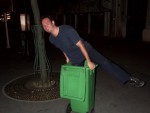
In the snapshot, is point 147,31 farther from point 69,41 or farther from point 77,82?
point 77,82

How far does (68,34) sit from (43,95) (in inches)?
84.8

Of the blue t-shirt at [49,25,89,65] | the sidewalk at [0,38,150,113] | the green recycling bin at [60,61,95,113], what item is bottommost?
the sidewalk at [0,38,150,113]

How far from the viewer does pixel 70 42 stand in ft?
11.8

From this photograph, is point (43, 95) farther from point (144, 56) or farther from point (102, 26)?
point (102, 26)

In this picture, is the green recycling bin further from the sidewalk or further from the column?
the column

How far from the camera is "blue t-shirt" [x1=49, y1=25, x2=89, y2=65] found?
3.49m

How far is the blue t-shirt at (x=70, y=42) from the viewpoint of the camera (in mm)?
3489

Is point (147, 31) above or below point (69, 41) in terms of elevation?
below

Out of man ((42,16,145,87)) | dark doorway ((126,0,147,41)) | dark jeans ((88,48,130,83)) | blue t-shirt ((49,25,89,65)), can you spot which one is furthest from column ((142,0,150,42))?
blue t-shirt ((49,25,89,65))

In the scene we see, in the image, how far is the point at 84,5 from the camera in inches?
712

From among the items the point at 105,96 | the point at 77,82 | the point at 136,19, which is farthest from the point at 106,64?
the point at 136,19

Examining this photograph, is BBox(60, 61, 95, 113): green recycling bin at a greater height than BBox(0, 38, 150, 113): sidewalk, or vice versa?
BBox(60, 61, 95, 113): green recycling bin

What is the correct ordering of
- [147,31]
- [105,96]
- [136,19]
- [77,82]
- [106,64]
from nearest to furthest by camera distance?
[77,82]
[106,64]
[105,96]
[147,31]
[136,19]

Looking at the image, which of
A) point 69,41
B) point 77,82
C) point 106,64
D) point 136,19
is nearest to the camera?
point 77,82
